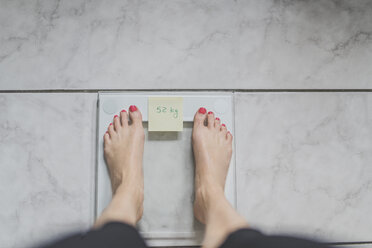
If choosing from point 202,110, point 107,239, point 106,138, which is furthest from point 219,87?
point 107,239

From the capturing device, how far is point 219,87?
65cm

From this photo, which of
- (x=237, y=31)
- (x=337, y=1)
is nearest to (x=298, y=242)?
(x=237, y=31)

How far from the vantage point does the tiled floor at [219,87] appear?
2.06 ft

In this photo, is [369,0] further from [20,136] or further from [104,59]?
[20,136]

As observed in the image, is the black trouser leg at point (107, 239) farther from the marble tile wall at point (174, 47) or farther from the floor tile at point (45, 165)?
the marble tile wall at point (174, 47)

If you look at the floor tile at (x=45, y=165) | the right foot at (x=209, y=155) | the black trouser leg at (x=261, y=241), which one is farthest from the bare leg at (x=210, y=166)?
the floor tile at (x=45, y=165)

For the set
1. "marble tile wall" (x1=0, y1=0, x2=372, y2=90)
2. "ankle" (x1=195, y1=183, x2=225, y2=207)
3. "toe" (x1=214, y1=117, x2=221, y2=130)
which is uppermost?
"marble tile wall" (x1=0, y1=0, x2=372, y2=90)

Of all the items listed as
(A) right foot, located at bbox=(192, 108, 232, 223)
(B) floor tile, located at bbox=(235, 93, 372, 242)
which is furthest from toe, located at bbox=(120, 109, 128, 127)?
(B) floor tile, located at bbox=(235, 93, 372, 242)

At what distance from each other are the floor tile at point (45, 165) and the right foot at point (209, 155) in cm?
24

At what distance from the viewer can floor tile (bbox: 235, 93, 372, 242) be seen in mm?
633

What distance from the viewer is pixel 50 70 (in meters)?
0.64

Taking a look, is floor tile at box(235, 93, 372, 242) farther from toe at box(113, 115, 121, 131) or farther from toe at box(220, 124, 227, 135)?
toe at box(113, 115, 121, 131)

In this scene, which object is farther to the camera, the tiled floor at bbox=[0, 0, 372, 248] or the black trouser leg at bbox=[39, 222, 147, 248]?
the tiled floor at bbox=[0, 0, 372, 248]

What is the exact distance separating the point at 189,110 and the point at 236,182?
20 centimetres
